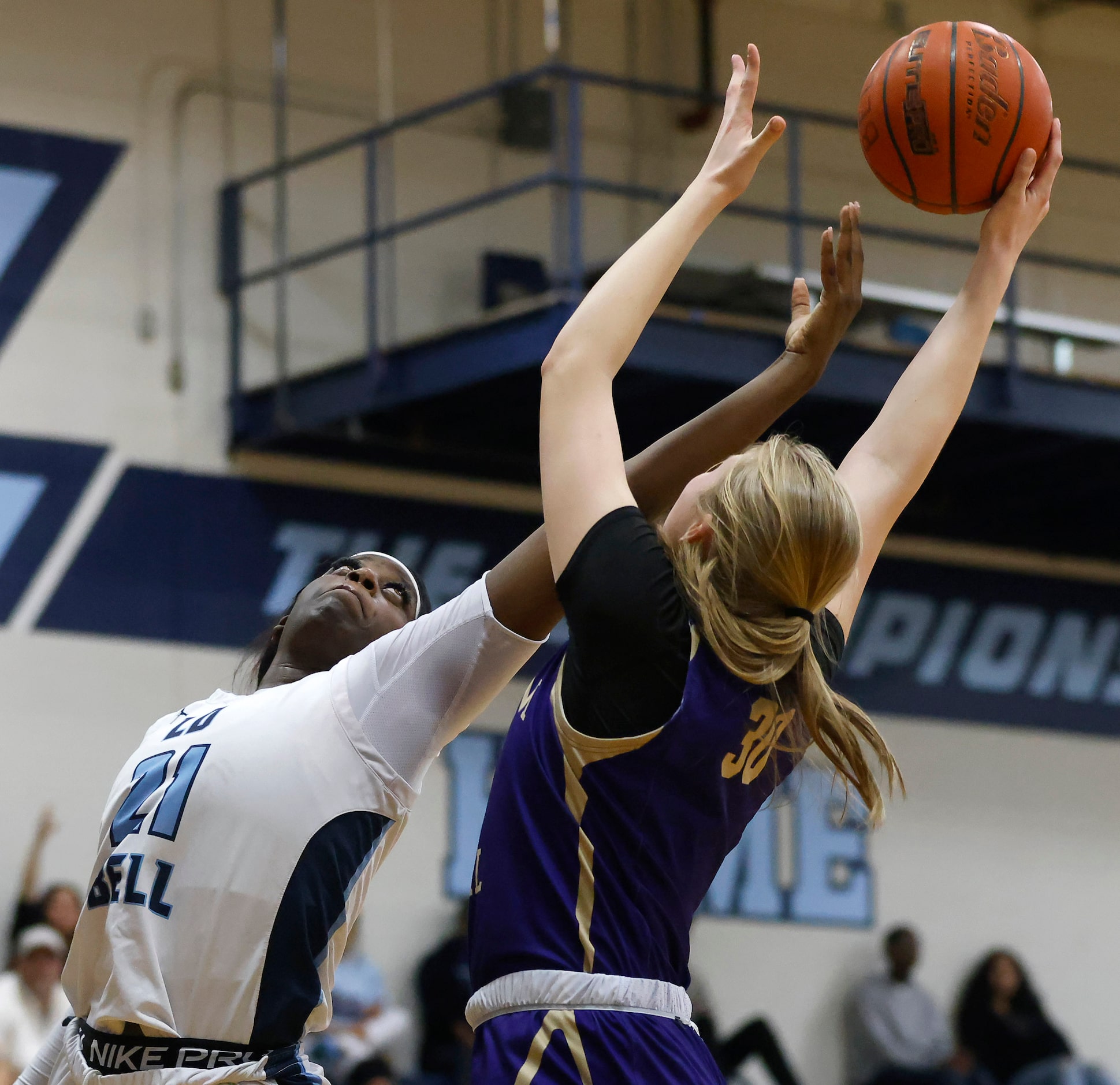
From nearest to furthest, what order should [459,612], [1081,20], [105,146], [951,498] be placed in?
[459,612]
[105,146]
[951,498]
[1081,20]

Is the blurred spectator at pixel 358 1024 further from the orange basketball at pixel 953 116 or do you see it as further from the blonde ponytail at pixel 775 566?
the blonde ponytail at pixel 775 566

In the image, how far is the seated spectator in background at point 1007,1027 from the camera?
9.52 m

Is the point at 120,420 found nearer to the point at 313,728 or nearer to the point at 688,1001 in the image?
the point at 313,728

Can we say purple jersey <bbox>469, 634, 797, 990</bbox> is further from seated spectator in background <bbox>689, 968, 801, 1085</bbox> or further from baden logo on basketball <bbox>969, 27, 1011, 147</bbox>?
seated spectator in background <bbox>689, 968, 801, 1085</bbox>

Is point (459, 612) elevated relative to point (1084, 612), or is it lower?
lower

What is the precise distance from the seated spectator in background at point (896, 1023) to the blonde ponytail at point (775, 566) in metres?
7.63

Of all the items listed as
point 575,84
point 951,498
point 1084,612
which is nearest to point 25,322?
point 575,84

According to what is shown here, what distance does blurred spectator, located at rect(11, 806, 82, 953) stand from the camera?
7.61m

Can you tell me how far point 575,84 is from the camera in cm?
837

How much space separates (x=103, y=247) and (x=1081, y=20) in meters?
6.48

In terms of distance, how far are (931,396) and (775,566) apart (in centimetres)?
58

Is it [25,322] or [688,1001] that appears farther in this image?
[25,322]

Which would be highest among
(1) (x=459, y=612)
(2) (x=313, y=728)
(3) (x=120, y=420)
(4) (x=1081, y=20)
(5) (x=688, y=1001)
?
(4) (x=1081, y=20)

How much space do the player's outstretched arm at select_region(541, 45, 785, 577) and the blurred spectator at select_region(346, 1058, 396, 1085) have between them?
585 centimetres
